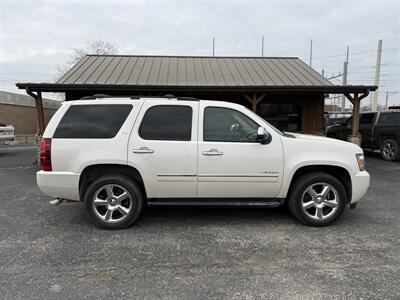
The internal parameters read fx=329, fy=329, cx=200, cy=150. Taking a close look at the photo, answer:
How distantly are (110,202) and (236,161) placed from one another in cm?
191

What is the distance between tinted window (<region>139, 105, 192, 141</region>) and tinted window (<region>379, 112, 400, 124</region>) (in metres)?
10.5

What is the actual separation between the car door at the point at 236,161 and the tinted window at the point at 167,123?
218 mm

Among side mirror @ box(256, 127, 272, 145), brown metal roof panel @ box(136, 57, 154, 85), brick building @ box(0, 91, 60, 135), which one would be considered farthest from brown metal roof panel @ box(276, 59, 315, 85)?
brick building @ box(0, 91, 60, 135)

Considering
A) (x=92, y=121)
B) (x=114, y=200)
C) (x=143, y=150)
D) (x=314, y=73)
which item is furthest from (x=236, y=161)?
(x=314, y=73)

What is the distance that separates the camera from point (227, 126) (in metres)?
4.85

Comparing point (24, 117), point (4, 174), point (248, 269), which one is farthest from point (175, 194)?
point (24, 117)

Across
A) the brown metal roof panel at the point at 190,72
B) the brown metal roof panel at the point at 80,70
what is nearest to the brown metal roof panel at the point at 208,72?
the brown metal roof panel at the point at 190,72

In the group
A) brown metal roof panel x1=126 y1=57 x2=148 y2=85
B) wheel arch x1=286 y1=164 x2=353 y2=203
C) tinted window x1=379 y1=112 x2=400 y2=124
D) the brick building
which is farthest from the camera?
the brick building

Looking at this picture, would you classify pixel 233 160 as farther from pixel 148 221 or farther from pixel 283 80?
pixel 283 80

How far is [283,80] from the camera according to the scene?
11.5 meters

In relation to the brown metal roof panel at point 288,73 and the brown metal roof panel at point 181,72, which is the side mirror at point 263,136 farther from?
the brown metal roof panel at point 288,73

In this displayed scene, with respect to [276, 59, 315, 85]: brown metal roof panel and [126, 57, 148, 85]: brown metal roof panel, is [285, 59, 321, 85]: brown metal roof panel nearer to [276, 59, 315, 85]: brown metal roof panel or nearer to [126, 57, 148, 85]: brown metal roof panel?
[276, 59, 315, 85]: brown metal roof panel

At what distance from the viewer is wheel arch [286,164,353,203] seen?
16.1ft

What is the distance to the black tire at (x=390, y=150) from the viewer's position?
1194 centimetres
